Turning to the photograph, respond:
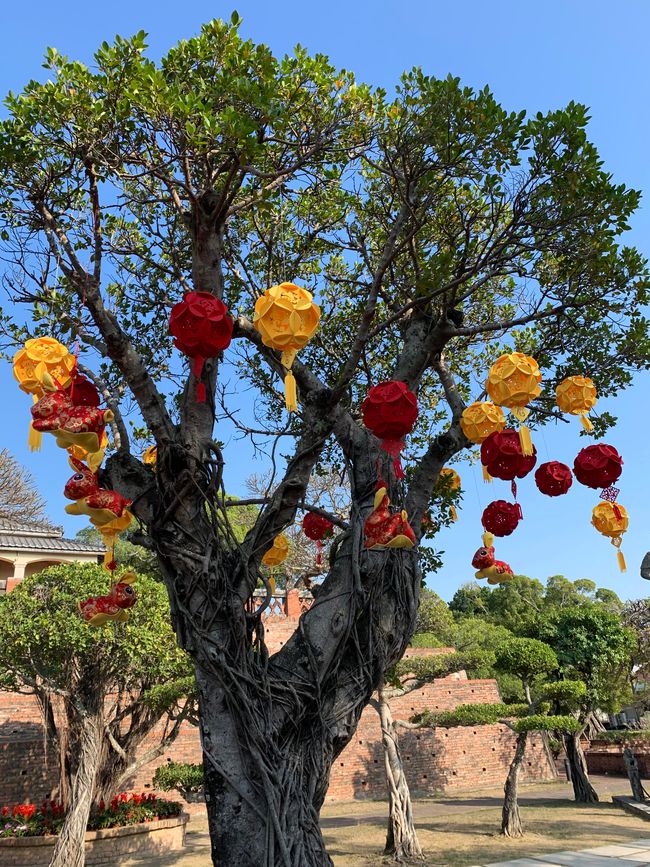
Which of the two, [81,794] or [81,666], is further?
[81,666]

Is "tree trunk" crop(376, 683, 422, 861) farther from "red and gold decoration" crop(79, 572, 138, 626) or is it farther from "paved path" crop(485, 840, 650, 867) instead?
"red and gold decoration" crop(79, 572, 138, 626)

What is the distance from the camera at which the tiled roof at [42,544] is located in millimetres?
18203

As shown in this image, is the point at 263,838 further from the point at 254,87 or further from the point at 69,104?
the point at 69,104

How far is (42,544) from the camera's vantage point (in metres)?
18.5

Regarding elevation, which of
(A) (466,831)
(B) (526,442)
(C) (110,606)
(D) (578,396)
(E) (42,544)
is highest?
(E) (42,544)

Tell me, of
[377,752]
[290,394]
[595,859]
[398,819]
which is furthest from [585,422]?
[377,752]

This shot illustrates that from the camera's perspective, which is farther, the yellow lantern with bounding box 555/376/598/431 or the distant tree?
the distant tree

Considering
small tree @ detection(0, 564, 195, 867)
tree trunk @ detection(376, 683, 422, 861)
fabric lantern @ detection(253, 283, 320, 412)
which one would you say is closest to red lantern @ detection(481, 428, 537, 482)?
fabric lantern @ detection(253, 283, 320, 412)

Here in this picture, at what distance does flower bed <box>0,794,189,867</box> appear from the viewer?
8.23m

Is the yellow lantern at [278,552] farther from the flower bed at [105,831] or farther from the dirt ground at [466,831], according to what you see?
the flower bed at [105,831]

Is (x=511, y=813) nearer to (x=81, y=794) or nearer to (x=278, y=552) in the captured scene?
(x=81, y=794)

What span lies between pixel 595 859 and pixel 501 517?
183 inches

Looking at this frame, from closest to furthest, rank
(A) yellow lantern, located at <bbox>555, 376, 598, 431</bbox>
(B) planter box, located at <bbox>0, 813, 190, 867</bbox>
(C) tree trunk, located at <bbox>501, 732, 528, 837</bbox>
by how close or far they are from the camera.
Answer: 1. (A) yellow lantern, located at <bbox>555, 376, 598, 431</bbox>
2. (B) planter box, located at <bbox>0, 813, 190, 867</bbox>
3. (C) tree trunk, located at <bbox>501, 732, 528, 837</bbox>

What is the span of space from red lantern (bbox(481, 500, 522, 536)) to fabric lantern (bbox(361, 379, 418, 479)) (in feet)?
4.60
